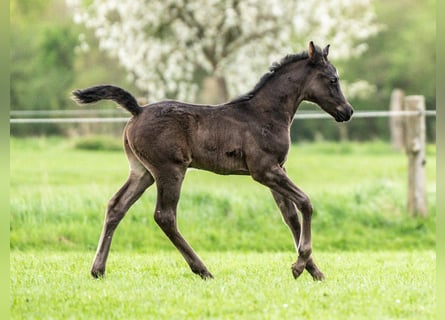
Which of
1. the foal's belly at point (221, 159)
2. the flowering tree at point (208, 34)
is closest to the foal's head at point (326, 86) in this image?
the foal's belly at point (221, 159)

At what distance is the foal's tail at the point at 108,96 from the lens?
7035 millimetres

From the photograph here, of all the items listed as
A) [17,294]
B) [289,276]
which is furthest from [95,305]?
[289,276]

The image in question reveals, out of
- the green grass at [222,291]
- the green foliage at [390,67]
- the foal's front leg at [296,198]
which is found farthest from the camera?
the green foliage at [390,67]

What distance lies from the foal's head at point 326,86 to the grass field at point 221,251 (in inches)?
57.7

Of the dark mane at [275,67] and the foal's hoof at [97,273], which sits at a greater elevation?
the dark mane at [275,67]

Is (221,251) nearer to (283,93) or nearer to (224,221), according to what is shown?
(224,221)

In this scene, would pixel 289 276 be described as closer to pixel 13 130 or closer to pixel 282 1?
pixel 282 1

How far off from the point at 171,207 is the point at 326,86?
1.73 metres

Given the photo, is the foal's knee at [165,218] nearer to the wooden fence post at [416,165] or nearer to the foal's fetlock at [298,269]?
the foal's fetlock at [298,269]

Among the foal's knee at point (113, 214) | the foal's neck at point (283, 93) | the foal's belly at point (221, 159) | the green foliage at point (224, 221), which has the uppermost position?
the foal's neck at point (283, 93)

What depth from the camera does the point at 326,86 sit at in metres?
7.27

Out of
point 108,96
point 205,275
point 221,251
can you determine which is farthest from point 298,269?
point 221,251

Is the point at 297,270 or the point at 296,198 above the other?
A: the point at 296,198

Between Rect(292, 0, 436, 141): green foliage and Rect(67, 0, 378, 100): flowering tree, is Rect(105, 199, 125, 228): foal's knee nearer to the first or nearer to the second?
Rect(67, 0, 378, 100): flowering tree
